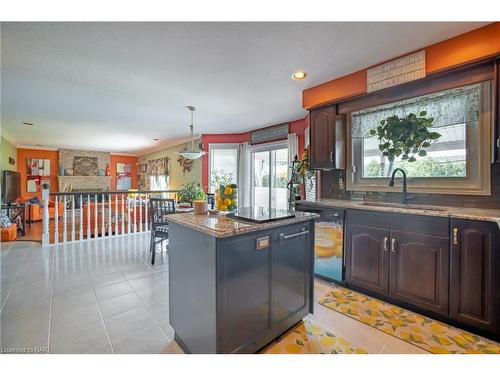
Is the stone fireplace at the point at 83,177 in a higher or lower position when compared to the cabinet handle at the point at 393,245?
higher

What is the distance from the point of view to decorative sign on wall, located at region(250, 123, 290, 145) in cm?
480

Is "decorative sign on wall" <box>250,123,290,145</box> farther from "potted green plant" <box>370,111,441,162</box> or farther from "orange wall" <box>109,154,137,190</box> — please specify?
"orange wall" <box>109,154,137,190</box>

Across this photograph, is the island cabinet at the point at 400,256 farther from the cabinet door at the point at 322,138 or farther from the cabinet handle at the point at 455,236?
the cabinet door at the point at 322,138

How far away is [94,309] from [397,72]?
3.68 meters

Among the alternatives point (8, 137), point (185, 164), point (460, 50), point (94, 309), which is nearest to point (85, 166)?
point (8, 137)

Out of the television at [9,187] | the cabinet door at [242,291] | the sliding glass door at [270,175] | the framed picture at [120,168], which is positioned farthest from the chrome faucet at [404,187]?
the framed picture at [120,168]

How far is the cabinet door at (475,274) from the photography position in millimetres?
1615

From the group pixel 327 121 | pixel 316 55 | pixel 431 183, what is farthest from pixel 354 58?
pixel 431 183

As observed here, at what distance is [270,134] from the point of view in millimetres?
5059

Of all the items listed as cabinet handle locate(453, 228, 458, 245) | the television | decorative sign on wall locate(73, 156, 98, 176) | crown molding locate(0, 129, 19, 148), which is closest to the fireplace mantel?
decorative sign on wall locate(73, 156, 98, 176)

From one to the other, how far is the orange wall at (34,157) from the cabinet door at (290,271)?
31.7 feet

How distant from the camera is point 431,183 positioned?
2375mm
